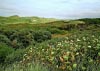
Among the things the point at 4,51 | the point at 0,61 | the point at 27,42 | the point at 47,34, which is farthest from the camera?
the point at 47,34

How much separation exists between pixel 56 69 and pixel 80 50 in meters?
2.14

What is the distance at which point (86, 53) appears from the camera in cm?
960

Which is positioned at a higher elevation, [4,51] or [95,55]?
[95,55]

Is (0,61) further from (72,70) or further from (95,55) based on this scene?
(72,70)

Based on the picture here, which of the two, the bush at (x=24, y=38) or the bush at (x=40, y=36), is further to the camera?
the bush at (x=40, y=36)

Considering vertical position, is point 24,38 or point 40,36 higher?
point 24,38

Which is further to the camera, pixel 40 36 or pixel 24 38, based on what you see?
pixel 40 36

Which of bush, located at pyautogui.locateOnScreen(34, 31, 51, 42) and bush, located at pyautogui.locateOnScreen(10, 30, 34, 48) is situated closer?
bush, located at pyautogui.locateOnScreen(10, 30, 34, 48)

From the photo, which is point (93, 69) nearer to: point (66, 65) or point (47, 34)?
point (66, 65)

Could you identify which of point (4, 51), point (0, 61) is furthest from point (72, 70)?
point (4, 51)

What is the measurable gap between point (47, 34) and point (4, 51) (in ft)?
48.6

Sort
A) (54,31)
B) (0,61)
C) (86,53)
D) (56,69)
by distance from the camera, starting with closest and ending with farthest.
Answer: (56,69), (86,53), (0,61), (54,31)

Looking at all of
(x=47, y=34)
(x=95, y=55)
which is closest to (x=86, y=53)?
(x=95, y=55)

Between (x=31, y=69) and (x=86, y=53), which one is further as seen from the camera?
(x=86, y=53)
